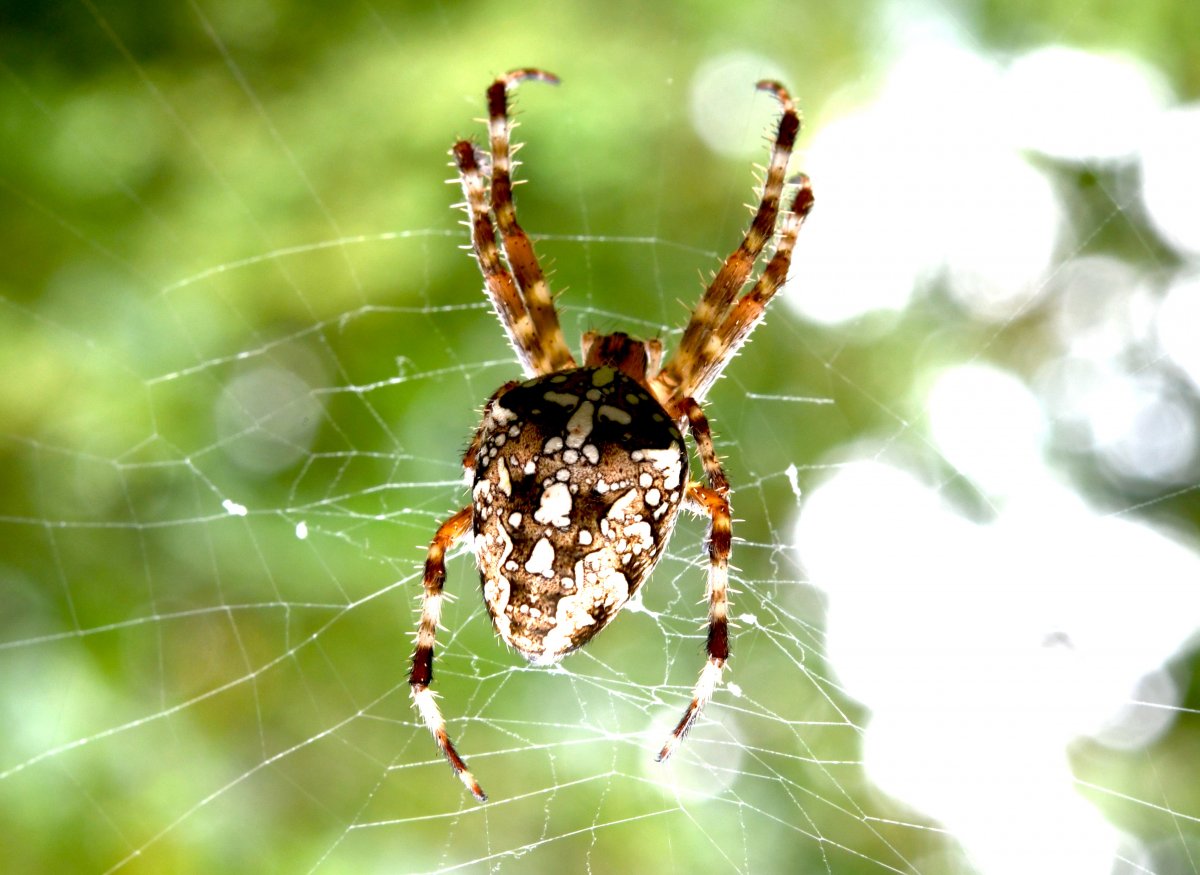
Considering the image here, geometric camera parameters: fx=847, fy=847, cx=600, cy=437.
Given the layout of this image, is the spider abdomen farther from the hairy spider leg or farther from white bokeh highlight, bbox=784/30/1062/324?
white bokeh highlight, bbox=784/30/1062/324

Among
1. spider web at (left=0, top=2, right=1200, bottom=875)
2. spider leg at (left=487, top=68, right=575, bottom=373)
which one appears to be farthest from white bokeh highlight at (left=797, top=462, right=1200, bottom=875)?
spider leg at (left=487, top=68, right=575, bottom=373)

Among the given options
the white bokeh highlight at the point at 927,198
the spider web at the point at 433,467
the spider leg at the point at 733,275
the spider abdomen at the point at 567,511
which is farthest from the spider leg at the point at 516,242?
the white bokeh highlight at the point at 927,198

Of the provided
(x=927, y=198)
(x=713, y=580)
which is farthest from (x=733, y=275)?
(x=927, y=198)

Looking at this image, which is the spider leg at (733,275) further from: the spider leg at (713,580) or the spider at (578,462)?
the spider leg at (713,580)

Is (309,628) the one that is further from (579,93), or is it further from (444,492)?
(579,93)

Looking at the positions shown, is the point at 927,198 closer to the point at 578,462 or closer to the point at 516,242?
the point at 516,242

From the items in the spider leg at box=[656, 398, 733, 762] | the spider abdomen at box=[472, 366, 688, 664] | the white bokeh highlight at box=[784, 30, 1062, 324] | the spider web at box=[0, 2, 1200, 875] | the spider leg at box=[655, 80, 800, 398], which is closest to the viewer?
the spider abdomen at box=[472, 366, 688, 664]
